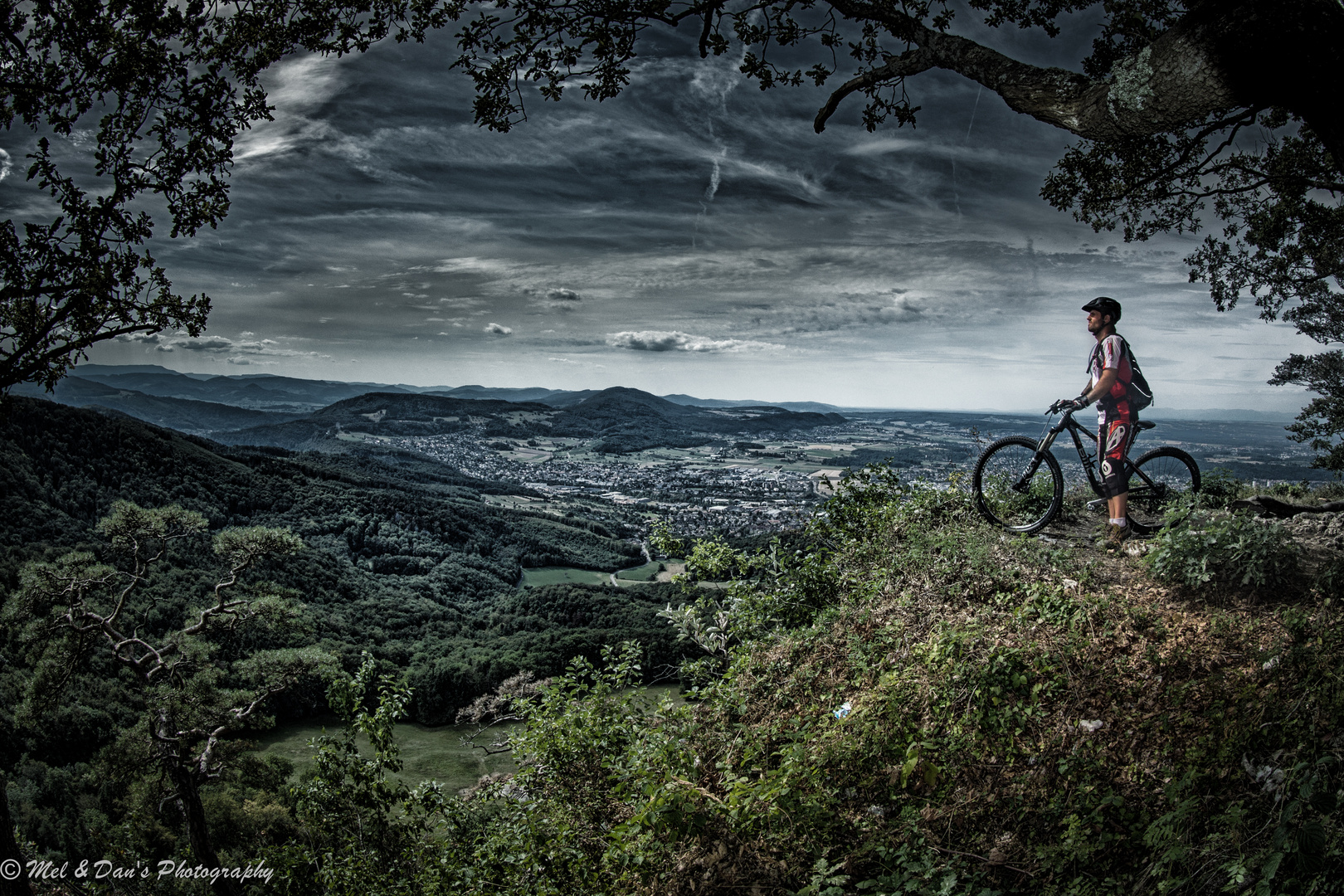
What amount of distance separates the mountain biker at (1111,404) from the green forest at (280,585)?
10.5 m

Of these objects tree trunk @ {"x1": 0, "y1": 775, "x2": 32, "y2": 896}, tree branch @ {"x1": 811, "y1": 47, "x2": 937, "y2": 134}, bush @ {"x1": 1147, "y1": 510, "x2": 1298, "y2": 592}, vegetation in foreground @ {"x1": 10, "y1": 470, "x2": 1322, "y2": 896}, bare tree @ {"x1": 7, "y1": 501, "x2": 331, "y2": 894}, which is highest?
tree branch @ {"x1": 811, "y1": 47, "x2": 937, "y2": 134}

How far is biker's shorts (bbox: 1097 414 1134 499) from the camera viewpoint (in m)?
6.86

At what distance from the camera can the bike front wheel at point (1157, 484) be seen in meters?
7.53

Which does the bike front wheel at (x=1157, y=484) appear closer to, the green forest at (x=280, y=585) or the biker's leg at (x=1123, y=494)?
the biker's leg at (x=1123, y=494)

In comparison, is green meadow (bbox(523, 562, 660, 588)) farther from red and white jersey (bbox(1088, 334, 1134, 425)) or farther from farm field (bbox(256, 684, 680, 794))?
red and white jersey (bbox(1088, 334, 1134, 425))

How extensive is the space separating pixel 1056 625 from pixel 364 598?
92402 mm

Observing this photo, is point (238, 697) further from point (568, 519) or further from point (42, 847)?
point (568, 519)

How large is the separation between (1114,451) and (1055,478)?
685mm

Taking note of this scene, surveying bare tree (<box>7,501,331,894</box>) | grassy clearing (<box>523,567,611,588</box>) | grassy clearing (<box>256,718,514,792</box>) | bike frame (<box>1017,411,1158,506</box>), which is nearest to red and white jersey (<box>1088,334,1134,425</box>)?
bike frame (<box>1017,411,1158,506</box>)

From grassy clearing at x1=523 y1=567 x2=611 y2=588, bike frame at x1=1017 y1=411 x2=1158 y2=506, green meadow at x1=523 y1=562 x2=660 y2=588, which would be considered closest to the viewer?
bike frame at x1=1017 y1=411 x2=1158 y2=506

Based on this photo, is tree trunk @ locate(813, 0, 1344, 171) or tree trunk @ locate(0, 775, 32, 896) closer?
tree trunk @ locate(813, 0, 1344, 171)

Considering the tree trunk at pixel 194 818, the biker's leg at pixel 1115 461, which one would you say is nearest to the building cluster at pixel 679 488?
the tree trunk at pixel 194 818

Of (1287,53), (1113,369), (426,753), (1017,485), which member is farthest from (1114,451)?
(426,753)

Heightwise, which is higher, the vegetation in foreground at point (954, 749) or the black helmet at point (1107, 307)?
the black helmet at point (1107, 307)
